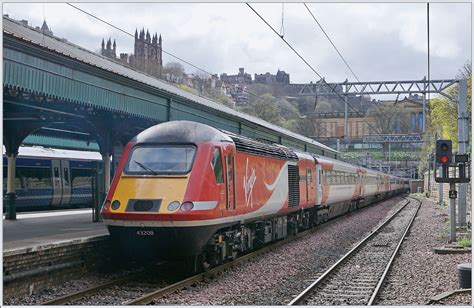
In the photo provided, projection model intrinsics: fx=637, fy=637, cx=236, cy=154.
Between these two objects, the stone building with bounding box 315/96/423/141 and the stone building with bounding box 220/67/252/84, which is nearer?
the stone building with bounding box 315/96/423/141

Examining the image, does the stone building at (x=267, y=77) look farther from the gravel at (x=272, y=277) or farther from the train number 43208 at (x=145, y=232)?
the train number 43208 at (x=145, y=232)

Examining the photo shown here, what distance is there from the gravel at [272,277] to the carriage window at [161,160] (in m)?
2.23

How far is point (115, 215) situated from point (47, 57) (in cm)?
348

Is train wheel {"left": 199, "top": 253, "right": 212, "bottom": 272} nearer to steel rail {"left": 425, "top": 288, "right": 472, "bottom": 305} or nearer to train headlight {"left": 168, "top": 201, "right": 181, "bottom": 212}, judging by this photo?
train headlight {"left": 168, "top": 201, "right": 181, "bottom": 212}

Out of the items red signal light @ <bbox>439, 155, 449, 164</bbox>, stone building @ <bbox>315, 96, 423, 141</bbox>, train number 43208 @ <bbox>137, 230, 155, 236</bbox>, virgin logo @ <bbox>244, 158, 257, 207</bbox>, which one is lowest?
train number 43208 @ <bbox>137, 230, 155, 236</bbox>

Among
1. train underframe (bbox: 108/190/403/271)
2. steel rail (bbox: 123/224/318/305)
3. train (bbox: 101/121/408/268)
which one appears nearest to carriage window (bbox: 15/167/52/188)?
steel rail (bbox: 123/224/318/305)

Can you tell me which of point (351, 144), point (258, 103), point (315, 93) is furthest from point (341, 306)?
point (351, 144)

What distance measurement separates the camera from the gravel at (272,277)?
10689 millimetres

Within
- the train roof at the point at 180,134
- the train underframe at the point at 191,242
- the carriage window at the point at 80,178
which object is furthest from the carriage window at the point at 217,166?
the carriage window at the point at 80,178

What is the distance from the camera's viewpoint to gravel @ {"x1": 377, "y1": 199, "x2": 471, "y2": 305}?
11.0 metres

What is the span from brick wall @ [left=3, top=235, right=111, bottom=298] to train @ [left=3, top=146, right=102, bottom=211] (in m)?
11.2

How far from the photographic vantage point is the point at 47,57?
41.0 ft

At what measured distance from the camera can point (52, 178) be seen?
26609mm

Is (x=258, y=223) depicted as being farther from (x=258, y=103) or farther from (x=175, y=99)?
(x=258, y=103)
